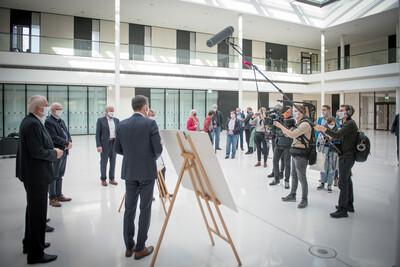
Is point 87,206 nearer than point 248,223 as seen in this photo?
No

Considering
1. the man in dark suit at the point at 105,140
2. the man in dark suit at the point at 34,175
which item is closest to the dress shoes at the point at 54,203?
the man in dark suit at the point at 105,140

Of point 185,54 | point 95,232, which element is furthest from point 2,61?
point 95,232

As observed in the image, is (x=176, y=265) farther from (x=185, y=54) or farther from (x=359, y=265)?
(x=185, y=54)

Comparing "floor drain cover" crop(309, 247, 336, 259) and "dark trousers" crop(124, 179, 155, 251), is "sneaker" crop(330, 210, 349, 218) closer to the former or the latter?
"floor drain cover" crop(309, 247, 336, 259)

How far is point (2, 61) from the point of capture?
1199 centimetres

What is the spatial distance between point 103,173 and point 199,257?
3.43 meters

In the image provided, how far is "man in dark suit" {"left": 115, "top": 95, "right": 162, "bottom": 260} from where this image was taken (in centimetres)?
256

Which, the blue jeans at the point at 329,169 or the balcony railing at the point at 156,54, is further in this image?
the balcony railing at the point at 156,54

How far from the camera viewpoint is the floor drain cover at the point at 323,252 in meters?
2.68

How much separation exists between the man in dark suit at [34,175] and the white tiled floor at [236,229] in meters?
0.21

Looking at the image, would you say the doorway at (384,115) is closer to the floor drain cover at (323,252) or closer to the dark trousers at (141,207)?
the floor drain cover at (323,252)

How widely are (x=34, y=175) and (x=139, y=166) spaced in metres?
1.01

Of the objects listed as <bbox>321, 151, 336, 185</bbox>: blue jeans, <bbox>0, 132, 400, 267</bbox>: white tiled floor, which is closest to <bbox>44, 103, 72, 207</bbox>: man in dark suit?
<bbox>0, 132, 400, 267</bbox>: white tiled floor

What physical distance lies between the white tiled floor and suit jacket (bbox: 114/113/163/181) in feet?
2.89
